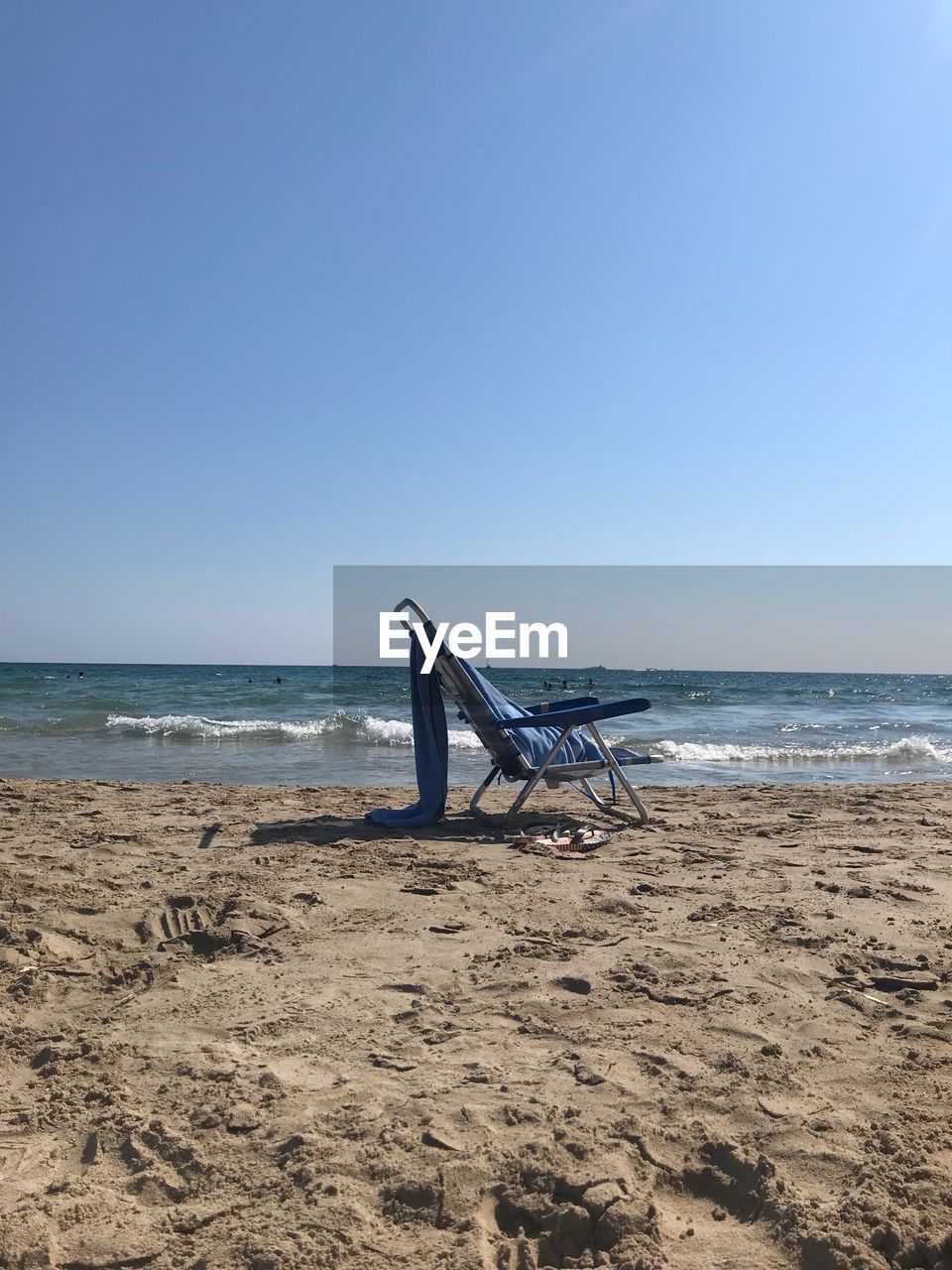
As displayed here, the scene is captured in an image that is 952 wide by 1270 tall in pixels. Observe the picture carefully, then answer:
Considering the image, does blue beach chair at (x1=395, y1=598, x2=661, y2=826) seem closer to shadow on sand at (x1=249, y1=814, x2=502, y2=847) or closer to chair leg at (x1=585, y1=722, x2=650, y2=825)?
chair leg at (x1=585, y1=722, x2=650, y2=825)

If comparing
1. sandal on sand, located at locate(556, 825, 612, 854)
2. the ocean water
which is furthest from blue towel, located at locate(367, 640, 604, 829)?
the ocean water

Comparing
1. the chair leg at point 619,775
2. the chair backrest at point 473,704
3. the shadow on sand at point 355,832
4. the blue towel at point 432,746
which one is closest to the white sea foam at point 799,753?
the chair leg at point 619,775

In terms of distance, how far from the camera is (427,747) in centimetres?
606

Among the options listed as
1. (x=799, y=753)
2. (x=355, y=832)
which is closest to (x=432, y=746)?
(x=355, y=832)

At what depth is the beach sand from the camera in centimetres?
173

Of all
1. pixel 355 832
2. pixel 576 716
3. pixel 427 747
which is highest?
pixel 576 716

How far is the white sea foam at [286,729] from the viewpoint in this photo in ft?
45.9

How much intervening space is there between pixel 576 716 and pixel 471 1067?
353 centimetres

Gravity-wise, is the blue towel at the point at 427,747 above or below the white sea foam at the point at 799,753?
above

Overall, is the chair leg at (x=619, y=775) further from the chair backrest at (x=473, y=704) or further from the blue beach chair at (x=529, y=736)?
the chair backrest at (x=473, y=704)

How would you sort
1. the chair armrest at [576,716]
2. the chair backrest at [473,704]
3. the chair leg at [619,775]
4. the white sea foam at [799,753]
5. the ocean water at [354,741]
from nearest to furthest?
the chair armrest at [576,716], the chair backrest at [473,704], the chair leg at [619,775], the ocean water at [354,741], the white sea foam at [799,753]

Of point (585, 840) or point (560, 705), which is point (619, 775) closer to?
point (585, 840)

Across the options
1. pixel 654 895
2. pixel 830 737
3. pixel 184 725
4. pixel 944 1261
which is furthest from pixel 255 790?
pixel 830 737

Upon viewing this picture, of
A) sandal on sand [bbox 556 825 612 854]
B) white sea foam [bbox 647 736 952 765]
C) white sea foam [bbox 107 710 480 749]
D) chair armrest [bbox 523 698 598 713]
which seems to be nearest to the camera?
sandal on sand [bbox 556 825 612 854]
